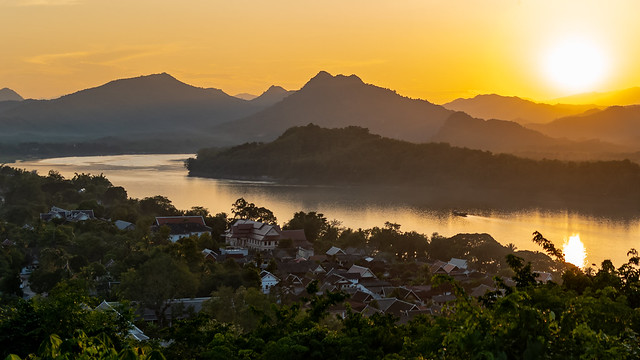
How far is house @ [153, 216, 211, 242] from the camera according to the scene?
16.1 metres

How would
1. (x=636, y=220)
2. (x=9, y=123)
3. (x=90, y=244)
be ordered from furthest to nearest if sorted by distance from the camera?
1. (x=9, y=123)
2. (x=636, y=220)
3. (x=90, y=244)

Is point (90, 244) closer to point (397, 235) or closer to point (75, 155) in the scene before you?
point (397, 235)

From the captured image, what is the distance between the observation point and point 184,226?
16516 millimetres

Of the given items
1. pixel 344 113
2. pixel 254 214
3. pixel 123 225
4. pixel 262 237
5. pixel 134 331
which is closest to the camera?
pixel 134 331

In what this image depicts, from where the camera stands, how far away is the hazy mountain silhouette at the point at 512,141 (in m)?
59.3

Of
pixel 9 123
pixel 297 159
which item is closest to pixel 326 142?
pixel 297 159

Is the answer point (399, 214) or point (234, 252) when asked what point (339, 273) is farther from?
point (399, 214)

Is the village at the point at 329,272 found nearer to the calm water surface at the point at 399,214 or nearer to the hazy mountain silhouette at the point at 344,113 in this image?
A: the calm water surface at the point at 399,214

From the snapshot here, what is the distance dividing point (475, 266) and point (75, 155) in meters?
58.0

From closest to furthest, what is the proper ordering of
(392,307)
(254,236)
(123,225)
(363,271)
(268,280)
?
(392,307) → (268,280) → (363,271) → (254,236) → (123,225)

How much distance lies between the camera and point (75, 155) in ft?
213

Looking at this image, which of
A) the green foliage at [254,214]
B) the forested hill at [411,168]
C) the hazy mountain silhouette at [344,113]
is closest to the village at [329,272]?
the green foliage at [254,214]

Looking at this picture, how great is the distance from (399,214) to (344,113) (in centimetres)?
8437

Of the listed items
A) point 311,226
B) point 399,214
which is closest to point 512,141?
point 399,214
